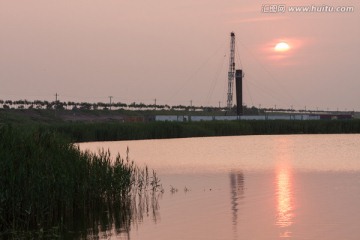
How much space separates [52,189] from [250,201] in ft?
32.9

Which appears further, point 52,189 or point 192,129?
point 192,129

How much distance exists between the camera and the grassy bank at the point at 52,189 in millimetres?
Result: 20625

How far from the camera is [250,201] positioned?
28.4m

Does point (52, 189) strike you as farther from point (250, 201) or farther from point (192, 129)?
point (192, 129)

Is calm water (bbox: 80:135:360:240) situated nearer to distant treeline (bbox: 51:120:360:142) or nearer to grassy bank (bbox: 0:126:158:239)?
grassy bank (bbox: 0:126:158:239)

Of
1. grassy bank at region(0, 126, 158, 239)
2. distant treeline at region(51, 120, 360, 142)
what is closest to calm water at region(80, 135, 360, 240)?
grassy bank at region(0, 126, 158, 239)

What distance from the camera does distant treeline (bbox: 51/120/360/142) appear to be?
253 feet

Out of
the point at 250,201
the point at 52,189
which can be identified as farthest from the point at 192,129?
the point at 52,189

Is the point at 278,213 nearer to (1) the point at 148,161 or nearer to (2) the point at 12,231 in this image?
(2) the point at 12,231

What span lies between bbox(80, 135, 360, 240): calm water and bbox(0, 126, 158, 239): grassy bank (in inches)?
48.7

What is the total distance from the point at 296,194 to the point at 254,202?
3.26m

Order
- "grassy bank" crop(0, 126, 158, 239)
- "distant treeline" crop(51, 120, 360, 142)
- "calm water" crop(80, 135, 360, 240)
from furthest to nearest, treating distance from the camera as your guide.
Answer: "distant treeline" crop(51, 120, 360, 142)
"calm water" crop(80, 135, 360, 240)
"grassy bank" crop(0, 126, 158, 239)

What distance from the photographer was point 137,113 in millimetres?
165000

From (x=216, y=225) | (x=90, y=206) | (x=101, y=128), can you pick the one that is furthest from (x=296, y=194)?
(x=101, y=128)
